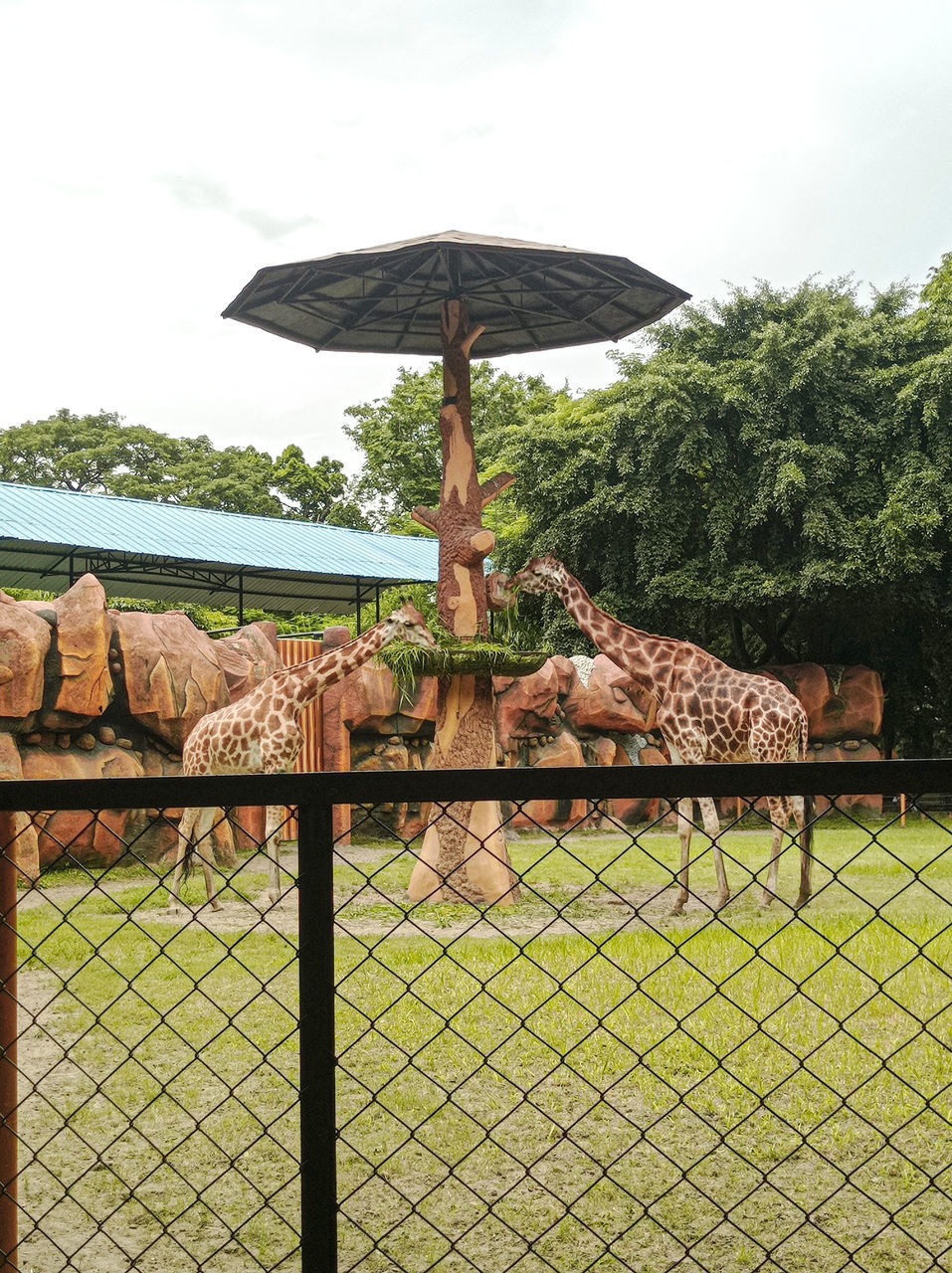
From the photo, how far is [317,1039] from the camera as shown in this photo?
1.66 metres

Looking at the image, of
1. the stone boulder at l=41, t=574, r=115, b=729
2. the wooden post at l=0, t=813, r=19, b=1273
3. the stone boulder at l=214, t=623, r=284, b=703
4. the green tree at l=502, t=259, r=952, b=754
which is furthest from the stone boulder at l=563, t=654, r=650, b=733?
the wooden post at l=0, t=813, r=19, b=1273

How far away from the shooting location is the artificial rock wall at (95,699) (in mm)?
8281

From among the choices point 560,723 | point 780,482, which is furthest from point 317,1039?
point 780,482

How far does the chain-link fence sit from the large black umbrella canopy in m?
4.29

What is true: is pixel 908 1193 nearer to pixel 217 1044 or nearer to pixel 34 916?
pixel 217 1044

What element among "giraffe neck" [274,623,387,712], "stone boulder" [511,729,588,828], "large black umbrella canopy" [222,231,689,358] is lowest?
"stone boulder" [511,729,588,828]

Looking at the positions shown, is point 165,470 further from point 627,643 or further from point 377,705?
point 627,643

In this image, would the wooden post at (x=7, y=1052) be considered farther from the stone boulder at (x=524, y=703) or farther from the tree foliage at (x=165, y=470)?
the tree foliage at (x=165, y=470)

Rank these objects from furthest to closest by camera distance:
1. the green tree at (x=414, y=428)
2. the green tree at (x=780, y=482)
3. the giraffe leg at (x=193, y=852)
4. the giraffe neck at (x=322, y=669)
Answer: the green tree at (x=414, y=428) < the green tree at (x=780, y=482) < the giraffe neck at (x=322, y=669) < the giraffe leg at (x=193, y=852)

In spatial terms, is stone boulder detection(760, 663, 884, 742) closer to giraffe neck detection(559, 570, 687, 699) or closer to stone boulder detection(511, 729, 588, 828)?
stone boulder detection(511, 729, 588, 828)

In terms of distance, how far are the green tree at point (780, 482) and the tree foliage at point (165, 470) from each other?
46.2ft

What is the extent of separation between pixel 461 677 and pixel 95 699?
3.10 metres

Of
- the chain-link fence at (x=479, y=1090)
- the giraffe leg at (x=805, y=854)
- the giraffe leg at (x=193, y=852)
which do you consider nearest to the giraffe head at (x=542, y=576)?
the giraffe leg at (x=805, y=854)

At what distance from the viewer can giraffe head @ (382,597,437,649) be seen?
7.46 meters
